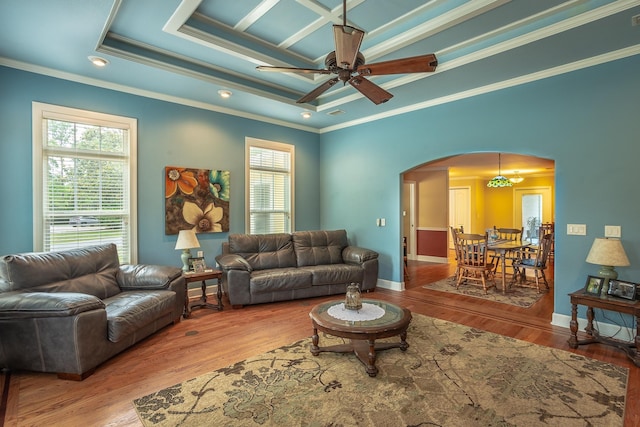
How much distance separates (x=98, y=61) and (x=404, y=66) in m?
3.26

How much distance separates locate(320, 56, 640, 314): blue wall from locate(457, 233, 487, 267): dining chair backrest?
3.89 ft

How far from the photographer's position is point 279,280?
4.51 meters

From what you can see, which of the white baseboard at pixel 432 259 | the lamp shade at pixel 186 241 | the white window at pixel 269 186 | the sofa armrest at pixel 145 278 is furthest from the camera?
the white baseboard at pixel 432 259

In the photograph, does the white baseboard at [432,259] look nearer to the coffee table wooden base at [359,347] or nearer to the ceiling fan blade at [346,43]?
the coffee table wooden base at [359,347]

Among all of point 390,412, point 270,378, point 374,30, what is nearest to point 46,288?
point 270,378

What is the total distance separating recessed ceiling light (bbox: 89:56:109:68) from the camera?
11.1 feet

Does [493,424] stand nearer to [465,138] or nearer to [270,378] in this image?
[270,378]

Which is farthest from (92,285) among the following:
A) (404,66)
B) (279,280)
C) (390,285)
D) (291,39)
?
(390,285)

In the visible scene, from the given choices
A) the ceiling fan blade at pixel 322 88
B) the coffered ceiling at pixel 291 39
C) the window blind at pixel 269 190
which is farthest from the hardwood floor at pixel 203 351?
the coffered ceiling at pixel 291 39

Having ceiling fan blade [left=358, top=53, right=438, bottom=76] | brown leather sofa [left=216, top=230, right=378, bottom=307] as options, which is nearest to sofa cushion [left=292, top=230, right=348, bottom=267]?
brown leather sofa [left=216, top=230, right=378, bottom=307]

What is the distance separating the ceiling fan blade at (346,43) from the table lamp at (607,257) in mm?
2968

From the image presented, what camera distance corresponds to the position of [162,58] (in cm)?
366

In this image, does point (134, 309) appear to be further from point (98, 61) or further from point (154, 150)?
point (98, 61)

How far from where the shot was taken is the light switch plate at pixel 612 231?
329 centimetres
